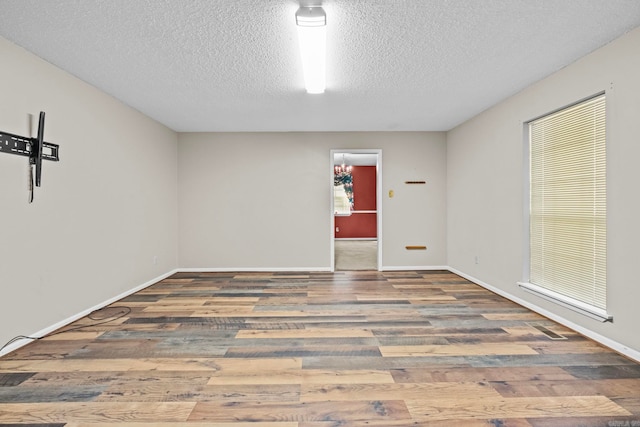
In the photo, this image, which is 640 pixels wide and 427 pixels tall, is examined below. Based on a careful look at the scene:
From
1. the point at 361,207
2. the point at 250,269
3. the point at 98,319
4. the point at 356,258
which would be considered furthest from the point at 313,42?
the point at 361,207

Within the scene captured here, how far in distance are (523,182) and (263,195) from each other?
12.6ft

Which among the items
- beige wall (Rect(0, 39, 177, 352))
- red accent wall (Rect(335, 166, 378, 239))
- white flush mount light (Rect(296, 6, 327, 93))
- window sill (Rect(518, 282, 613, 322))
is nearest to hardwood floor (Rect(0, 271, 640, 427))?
window sill (Rect(518, 282, 613, 322))

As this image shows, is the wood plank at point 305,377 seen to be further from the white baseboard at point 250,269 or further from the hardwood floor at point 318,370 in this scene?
the white baseboard at point 250,269

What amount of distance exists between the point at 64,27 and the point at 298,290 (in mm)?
3516

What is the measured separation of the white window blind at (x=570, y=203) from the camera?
2.74 m

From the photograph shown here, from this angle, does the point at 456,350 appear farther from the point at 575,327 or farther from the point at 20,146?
the point at 20,146

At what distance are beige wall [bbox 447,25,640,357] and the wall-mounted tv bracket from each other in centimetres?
470

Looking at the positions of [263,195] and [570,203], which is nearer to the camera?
[570,203]

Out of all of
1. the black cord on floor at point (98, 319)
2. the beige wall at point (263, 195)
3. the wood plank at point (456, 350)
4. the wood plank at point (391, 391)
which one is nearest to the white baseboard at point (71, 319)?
the black cord on floor at point (98, 319)

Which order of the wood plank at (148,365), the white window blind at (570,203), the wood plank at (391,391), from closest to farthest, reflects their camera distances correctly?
the wood plank at (391,391) → the wood plank at (148,365) → the white window blind at (570,203)

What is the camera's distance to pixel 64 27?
2312mm

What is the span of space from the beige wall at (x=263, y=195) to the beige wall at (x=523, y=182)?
1.18 m

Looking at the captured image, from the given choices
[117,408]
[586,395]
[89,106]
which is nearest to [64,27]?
[89,106]

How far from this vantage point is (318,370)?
220cm
